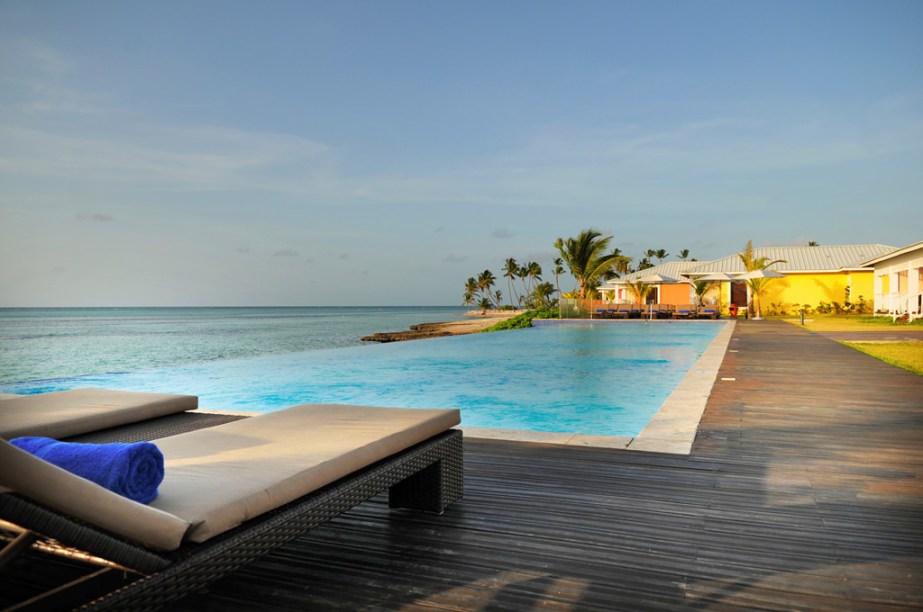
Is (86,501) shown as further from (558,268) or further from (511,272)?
(511,272)

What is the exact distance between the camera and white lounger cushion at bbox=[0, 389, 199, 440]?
9.91 feet

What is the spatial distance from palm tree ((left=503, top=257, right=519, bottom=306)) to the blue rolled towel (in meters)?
73.7

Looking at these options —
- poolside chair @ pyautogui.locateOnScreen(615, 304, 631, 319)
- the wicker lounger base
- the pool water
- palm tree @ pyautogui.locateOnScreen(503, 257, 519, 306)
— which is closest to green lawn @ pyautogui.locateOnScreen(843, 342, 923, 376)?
the pool water

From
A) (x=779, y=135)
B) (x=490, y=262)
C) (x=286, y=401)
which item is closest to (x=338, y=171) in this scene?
(x=779, y=135)

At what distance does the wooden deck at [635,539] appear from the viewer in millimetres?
1996

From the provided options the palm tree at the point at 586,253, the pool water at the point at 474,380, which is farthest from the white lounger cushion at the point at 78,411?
the palm tree at the point at 586,253

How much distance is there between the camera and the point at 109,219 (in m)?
34.0

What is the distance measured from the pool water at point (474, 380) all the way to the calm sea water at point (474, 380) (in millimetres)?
17

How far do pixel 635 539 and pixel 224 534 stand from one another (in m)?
1.58

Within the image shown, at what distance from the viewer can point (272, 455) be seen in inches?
88.6

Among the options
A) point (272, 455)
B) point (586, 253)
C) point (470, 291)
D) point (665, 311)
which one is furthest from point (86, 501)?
→ point (470, 291)

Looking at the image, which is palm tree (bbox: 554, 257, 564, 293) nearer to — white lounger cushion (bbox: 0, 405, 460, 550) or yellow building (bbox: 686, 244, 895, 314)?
yellow building (bbox: 686, 244, 895, 314)

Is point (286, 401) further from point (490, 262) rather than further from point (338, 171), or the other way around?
point (490, 262)

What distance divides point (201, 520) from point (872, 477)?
345cm
